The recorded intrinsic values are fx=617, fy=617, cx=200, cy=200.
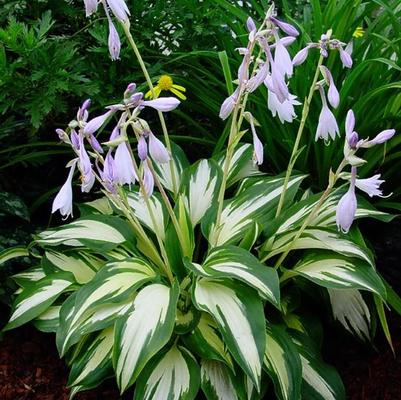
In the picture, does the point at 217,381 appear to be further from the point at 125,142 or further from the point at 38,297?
the point at 125,142

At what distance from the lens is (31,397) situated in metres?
1.97

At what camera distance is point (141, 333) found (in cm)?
157

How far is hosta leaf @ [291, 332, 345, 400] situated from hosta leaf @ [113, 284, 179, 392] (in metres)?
0.47

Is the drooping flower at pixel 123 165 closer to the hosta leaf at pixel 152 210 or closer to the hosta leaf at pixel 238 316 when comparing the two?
the hosta leaf at pixel 238 316

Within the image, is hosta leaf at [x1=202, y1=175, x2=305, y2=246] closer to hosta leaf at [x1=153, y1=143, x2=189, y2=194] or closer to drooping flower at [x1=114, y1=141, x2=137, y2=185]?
hosta leaf at [x1=153, y1=143, x2=189, y2=194]

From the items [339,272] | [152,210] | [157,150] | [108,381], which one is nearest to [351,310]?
[339,272]

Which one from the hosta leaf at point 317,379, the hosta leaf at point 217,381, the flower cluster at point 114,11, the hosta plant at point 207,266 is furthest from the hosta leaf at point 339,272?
the flower cluster at point 114,11

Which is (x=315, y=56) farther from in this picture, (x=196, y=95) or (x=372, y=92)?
(x=196, y=95)

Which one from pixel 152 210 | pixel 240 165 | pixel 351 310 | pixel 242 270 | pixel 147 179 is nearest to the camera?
pixel 147 179

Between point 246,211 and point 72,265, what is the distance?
59 centimetres

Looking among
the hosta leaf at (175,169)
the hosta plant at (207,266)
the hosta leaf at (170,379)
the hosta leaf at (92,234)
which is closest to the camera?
the hosta plant at (207,266)

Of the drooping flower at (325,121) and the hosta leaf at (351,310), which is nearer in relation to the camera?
the drooping flower at (325,121)

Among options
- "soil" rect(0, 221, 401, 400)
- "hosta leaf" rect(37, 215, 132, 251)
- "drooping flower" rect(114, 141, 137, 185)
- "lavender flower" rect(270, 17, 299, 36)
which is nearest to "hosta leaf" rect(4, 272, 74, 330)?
"hosta leaf" rect(37, 215, 132, 251)

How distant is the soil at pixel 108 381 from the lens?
1.98 meters
